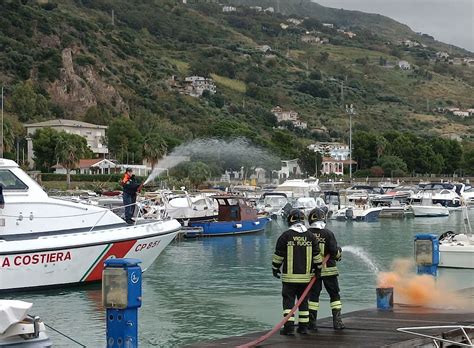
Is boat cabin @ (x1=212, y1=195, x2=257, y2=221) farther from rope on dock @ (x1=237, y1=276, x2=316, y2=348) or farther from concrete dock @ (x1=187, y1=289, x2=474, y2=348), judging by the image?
rope on dock @ (x1=237, y1=276, x2=316, y2=348)

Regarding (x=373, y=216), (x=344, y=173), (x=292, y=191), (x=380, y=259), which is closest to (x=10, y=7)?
(x=344, y=173)

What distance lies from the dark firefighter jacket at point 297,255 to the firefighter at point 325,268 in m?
0.41

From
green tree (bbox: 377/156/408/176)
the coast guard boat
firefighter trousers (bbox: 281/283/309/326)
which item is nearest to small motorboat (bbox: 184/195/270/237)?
the coast guard boat

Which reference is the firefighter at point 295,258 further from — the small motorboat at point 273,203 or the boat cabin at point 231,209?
the small motorboat at point 273,203

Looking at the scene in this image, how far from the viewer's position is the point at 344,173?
173 metres

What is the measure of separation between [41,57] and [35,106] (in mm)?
25915

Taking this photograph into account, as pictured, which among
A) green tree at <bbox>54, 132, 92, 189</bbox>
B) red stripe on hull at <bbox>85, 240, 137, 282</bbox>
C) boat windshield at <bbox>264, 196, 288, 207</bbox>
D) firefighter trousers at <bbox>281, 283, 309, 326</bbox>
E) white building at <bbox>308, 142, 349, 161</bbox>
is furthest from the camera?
white building at <bbox>308, 142, 349, 161</bbox>

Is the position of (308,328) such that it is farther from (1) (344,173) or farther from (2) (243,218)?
(1) (344,173)

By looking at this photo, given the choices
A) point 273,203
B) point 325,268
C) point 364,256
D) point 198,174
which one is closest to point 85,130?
point 198,174

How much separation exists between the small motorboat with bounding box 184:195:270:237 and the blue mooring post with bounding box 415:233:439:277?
3551 centimetres

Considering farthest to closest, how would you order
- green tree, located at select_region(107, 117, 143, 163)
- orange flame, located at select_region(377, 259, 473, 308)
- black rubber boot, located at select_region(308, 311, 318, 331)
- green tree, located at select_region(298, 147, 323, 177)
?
green tree, located at select_region(298, 147, 323, 177), green tree, located at select_region(107, 117, 143, 163), orange flame, located at select_region(377, 259, 473, 308), black rubber boot, located at select_region(308, 311, 318, 331)

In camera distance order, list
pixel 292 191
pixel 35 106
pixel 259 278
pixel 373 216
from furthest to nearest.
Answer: pixel 35 106, pixel 292 191, pixel 373 216, pixel 259 278

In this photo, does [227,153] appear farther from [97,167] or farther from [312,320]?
[312,320]

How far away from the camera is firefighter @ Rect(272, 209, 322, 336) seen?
14.8m
